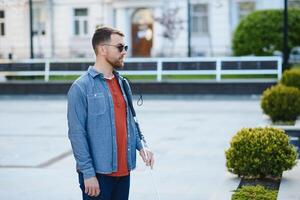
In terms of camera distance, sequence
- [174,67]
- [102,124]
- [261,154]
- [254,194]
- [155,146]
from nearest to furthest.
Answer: [102,124] < [254,194] < [261,154] < [155,146] < [174,67]

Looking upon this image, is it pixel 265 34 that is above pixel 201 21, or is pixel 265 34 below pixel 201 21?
below

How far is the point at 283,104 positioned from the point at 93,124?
9.14m

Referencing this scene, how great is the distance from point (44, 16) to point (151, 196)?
3874cm

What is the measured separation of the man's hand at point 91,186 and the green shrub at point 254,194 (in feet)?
8.52

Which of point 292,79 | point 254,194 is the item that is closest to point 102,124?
point 254,194

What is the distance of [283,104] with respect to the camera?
13.4 metres

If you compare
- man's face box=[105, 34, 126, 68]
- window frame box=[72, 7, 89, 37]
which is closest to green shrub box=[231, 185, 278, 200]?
man's face box=[105, 34, 126, 68]

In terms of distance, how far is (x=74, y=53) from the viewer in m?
43.9

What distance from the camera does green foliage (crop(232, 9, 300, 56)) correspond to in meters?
27.7

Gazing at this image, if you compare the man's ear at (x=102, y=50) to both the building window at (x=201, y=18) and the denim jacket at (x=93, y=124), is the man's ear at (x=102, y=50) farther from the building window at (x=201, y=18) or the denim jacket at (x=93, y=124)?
the building window at (x=201, y=18)

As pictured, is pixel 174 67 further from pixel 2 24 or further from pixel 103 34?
pixel 2 24

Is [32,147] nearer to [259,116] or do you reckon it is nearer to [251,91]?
[259,116]

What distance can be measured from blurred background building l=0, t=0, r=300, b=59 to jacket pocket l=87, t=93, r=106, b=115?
35.5 metres

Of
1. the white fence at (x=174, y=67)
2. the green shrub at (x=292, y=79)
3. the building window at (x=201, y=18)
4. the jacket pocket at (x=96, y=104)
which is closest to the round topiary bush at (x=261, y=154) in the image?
the jacket pocket at (x=96, y=104)
